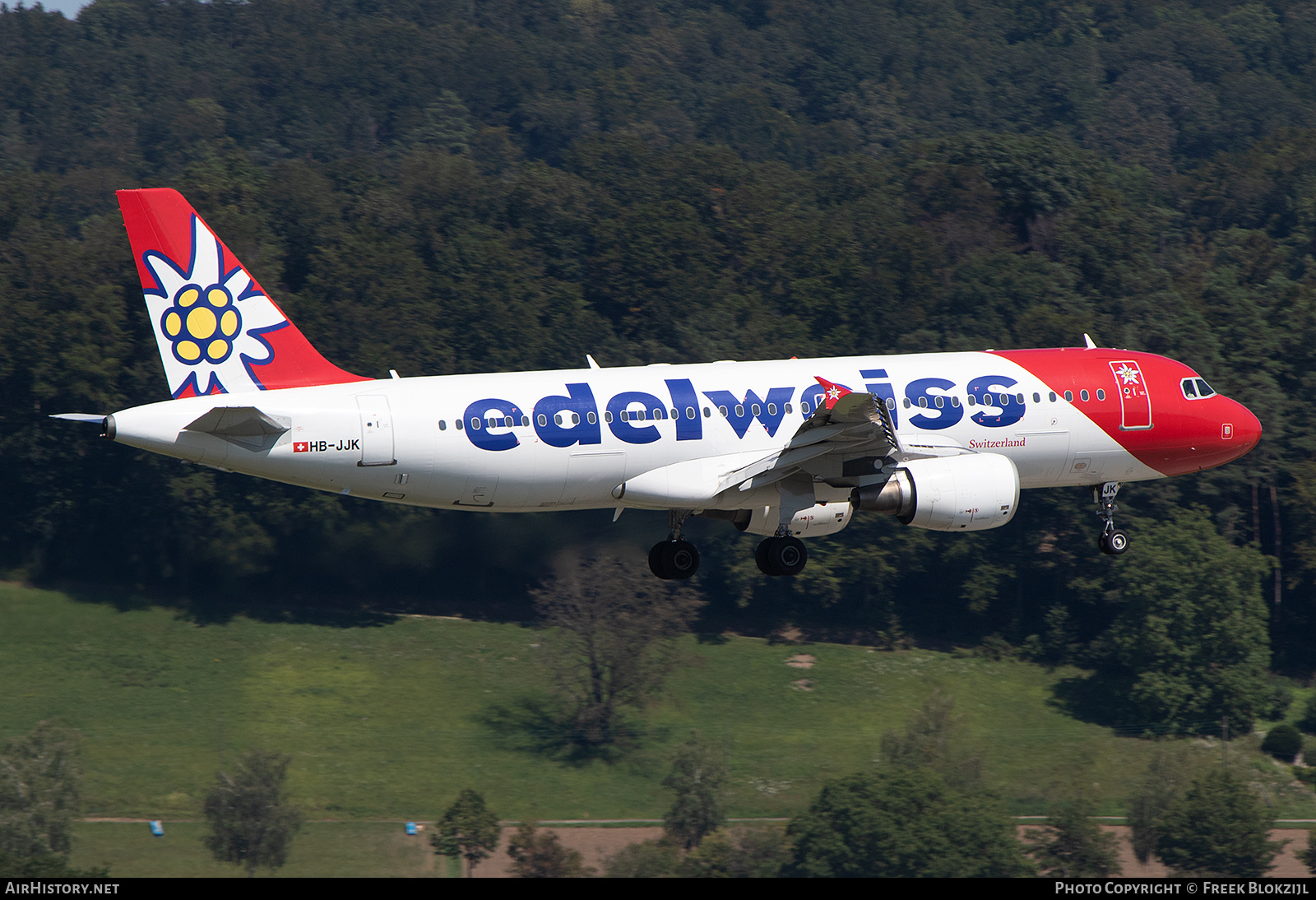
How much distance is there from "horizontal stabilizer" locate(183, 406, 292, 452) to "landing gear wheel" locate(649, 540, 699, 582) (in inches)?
455

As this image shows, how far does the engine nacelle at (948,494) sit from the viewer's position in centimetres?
4481

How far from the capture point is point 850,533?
11956 cm

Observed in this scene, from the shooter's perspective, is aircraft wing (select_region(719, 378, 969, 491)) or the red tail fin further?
the red tail fin

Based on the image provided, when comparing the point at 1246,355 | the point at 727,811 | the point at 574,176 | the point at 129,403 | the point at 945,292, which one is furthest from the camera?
the point at 574,176

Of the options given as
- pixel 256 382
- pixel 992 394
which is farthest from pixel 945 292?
pixel 256 382

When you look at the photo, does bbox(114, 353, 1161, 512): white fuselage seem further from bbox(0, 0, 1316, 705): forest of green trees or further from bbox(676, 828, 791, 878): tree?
bbox(0, 0, 1316, 705): forest of green trees

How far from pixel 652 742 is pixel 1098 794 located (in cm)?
2775

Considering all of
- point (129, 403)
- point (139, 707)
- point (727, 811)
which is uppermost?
point (129, 403)

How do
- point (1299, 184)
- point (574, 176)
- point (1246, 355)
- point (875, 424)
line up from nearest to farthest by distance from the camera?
point (875, 424)
point (1246, 355)
point (574, 176)
point (1299, 184)

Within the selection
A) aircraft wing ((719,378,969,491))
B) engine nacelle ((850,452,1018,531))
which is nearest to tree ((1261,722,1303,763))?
engine nacelle ((850,452,1018,531))

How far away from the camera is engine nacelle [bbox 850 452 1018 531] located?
147 feet

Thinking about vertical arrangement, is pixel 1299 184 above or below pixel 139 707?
above

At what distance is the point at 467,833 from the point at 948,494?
52970 mm

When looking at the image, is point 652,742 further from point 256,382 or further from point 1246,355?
point 256,382
